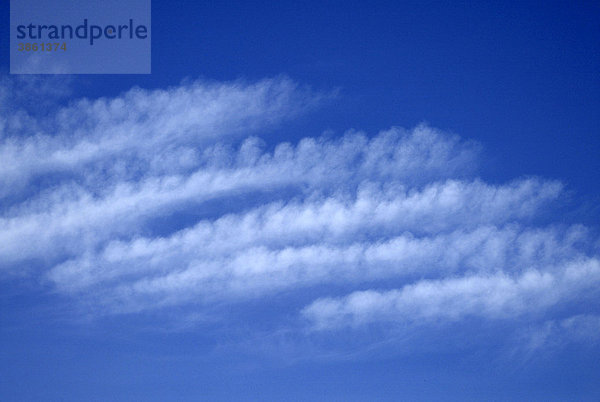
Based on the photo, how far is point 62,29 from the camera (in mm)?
36656

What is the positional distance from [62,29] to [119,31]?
5639mm

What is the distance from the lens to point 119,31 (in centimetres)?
3697
